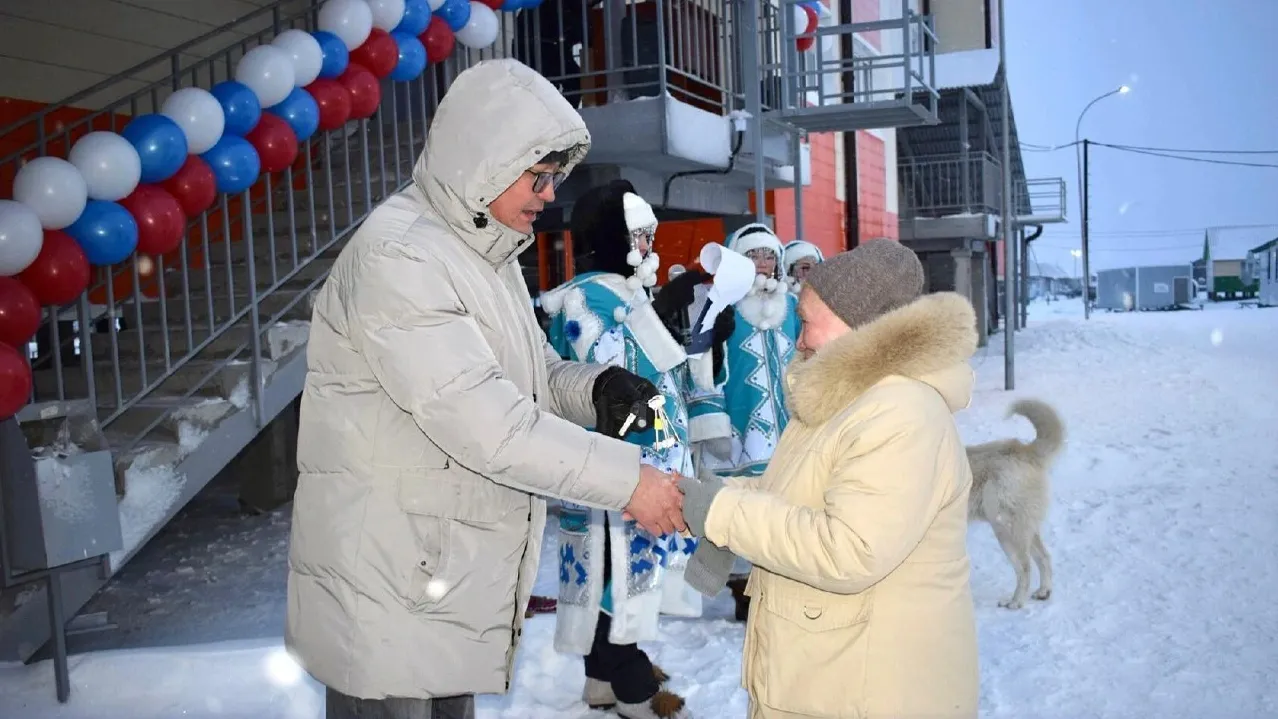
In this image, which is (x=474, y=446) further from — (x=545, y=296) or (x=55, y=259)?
(x=55, y=259)

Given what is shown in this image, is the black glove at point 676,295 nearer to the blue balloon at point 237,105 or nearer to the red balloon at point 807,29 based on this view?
the blue balloon at point 237,105

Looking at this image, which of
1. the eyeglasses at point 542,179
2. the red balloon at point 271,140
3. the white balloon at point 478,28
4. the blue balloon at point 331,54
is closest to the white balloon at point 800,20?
the white balloon at point 478,28

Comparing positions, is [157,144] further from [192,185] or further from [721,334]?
[721,334]

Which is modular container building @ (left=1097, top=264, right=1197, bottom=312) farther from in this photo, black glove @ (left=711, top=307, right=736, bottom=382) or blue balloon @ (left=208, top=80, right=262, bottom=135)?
blue balloon @ (left=208, top=80, right=262, bottom=135)

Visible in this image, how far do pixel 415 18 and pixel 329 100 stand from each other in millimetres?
798

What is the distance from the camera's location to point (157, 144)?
A: 4.45 meters

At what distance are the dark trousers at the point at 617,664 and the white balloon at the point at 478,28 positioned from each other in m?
3.82

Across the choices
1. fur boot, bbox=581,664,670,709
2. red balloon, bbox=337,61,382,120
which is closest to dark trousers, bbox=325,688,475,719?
fur boot, bbox=581,664,670,709

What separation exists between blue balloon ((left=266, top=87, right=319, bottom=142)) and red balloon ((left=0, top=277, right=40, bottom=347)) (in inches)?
68.6

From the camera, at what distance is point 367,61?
18.9 feet

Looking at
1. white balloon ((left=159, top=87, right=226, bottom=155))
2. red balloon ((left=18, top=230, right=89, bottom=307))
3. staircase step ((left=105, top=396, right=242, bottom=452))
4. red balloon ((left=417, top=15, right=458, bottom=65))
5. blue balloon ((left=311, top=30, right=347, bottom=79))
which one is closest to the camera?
red balloon ((left=18, top=230, right=89, bottom=307))

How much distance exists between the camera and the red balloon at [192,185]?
4.67 metres

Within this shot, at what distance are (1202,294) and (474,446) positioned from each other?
4708 centimetres

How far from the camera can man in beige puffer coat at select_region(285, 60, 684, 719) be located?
6.37ft
